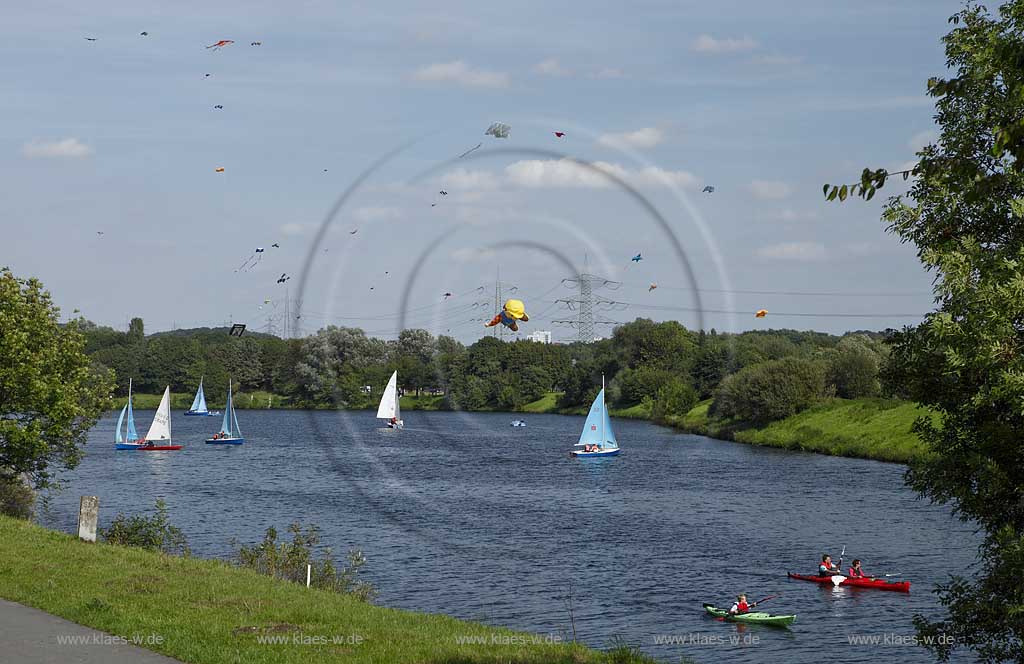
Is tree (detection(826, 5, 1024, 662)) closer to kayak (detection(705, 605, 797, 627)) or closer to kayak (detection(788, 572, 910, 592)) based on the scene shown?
kayak (detection(705, 605, 797, 627))

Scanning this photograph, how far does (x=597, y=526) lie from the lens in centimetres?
6575

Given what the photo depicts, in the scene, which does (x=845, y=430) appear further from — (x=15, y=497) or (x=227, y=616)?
(x=227, y=616)

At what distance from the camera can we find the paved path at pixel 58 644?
16.8 meters

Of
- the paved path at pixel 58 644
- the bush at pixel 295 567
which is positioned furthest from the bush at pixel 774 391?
the paved path at pixel 58 644

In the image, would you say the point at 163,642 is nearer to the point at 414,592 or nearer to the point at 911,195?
the point at 911,195

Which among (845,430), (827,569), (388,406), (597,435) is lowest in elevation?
(827,569)

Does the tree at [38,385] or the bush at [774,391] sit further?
the bush at [774,391]

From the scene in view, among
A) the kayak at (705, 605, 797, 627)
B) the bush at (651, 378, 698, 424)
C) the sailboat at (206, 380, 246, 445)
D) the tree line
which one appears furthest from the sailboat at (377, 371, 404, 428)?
the kayak at (705, 605, 797, 627)

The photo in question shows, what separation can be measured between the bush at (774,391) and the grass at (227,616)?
92.3 m

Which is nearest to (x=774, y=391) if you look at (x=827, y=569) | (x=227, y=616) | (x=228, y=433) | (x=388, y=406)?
(x=388, y=406)

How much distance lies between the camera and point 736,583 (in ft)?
162

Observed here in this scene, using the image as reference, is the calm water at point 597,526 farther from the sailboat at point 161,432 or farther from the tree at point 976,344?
the tree at point 976,344

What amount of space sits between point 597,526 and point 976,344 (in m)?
51.3

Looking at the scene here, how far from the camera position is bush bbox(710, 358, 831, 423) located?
117m
